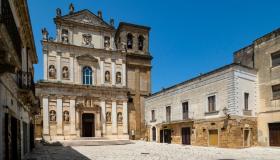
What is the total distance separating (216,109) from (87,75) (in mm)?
15879

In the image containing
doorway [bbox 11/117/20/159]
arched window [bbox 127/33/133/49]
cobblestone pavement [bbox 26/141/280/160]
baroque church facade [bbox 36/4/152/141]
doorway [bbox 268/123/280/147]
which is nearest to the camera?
doorway [bbox 11/117/20/159]

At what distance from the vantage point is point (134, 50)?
107ft

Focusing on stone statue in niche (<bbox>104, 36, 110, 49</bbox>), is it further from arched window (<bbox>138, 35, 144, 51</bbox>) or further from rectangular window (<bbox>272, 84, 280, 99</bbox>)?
rectangular window (<bbox>272, 84, 280, 99</bbox>)

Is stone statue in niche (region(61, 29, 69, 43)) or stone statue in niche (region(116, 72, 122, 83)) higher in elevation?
stone statue in niche (region(61, 29, 69, 43))

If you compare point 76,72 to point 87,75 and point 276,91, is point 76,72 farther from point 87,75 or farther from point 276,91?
point 276,91

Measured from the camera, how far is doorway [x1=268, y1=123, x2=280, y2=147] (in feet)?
59.0

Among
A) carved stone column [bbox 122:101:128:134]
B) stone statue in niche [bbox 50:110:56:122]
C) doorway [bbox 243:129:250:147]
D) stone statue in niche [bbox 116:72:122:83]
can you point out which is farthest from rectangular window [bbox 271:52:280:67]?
stone statue in niche [bbox 50:110:56:122]

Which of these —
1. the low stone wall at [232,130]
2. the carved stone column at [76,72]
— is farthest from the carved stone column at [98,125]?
the low stone wall at [232,130]

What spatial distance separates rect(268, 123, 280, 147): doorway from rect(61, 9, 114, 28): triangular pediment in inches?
824

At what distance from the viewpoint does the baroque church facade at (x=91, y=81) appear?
27259mm

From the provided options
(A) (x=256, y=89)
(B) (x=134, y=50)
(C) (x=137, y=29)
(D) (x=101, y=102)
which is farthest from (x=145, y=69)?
(A) (x=256, y=89)

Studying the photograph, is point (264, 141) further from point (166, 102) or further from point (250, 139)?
point (166, 102)

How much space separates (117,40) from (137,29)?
3332 mm

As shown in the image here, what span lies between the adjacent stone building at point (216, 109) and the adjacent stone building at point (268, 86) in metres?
0.51
